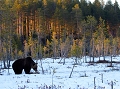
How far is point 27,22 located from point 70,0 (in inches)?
907

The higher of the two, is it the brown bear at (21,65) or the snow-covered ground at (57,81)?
the brown bear at (21,65)

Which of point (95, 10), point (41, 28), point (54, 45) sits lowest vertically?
point (54, 45)

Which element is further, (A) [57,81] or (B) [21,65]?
(B) [21,65]

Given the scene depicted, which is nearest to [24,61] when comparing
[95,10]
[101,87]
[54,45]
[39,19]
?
[101,87]

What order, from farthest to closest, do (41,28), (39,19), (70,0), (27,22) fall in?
(70,0), (27,22), (39,19), (41,28)

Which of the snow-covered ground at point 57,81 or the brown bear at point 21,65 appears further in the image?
the brown bear at point 21,65

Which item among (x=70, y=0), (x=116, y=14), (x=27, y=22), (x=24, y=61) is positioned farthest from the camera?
(x=70, y=0)

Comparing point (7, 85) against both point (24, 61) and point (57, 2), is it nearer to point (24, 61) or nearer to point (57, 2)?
point (24, 61)

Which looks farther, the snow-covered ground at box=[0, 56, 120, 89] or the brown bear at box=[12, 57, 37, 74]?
the brown bear at box=[12, 57, 37, 74]

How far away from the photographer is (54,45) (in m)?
67.8

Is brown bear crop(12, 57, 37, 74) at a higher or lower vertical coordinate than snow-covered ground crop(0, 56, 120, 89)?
higher

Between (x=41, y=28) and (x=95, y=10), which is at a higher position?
(x=95, y=10)

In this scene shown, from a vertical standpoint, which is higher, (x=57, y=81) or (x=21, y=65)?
(x=21, y=65)

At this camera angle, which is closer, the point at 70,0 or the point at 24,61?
the point at 24,61
